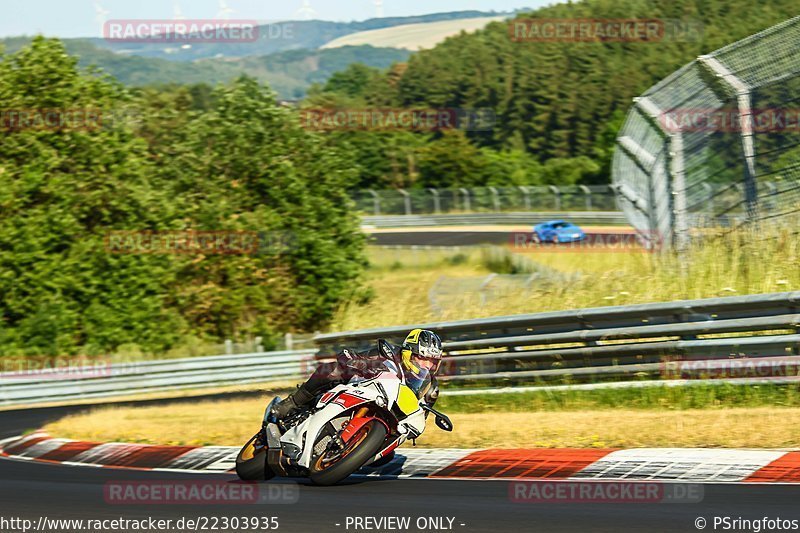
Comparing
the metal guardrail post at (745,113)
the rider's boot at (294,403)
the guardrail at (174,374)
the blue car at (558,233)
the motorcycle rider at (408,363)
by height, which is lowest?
the guardrail at (174,374)

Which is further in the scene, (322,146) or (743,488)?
(322,146)

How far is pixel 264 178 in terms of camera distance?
3341cm

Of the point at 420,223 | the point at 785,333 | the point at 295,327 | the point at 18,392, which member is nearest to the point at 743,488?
the point at 785,333

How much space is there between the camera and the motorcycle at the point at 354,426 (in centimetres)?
718

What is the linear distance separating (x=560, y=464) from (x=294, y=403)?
2.10m

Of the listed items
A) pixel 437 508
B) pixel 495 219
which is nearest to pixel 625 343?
pixel 437 508

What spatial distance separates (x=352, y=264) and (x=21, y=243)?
1120cm

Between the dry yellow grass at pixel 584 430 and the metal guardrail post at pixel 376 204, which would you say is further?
the metal guardrail post at pixel 376 204

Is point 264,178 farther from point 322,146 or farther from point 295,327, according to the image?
point 295,327

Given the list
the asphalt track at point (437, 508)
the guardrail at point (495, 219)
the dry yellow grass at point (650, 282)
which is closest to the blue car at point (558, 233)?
the guardrail at point (495, 219)

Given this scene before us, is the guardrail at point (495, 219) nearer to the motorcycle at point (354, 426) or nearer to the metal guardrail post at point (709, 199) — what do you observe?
the metal guardrail post at point (709, 199)

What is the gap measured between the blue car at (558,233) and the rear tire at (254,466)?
40711mm

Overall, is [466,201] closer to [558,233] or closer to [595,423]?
[558,233]

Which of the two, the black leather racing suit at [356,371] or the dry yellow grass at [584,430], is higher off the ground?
the black leather racing suit at [356,371]
